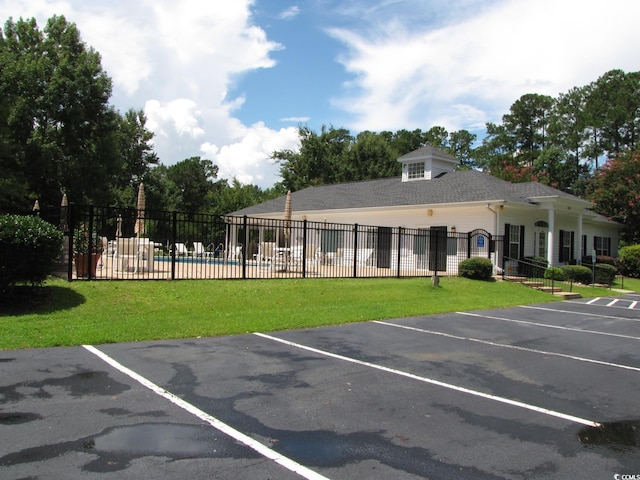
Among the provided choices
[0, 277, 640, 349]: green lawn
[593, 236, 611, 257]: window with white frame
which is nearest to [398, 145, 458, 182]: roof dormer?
[593, 236, 611, 257]: window with white frame

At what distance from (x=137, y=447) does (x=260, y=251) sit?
13.6 m

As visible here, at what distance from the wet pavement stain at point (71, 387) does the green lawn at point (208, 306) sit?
199cm

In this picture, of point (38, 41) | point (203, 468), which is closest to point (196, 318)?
point (203, 468)

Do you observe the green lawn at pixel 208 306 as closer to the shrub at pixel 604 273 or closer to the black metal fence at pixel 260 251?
the black metal fence at pixel 260 251

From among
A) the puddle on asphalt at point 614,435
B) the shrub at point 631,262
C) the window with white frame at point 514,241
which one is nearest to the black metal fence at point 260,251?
the window with white frame at point 514,241

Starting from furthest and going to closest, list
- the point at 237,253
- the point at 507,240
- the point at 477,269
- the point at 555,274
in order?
1. the point at 237,253
2. the point at 507,240
3. the point at 555,274
4. the point at 477,269

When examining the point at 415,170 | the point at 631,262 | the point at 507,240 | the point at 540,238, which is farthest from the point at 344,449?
the point at 631,262

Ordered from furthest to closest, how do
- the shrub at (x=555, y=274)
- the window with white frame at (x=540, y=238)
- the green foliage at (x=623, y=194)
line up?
the green foliage at (x=623, y=194), the window with white frame at (x=540, y=238), the shrub at (x=555, y=274)

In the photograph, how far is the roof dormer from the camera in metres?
26.7

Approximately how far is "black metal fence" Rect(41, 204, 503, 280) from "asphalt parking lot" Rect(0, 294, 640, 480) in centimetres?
587

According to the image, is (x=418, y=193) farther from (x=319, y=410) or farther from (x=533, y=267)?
(x=319, y=410)

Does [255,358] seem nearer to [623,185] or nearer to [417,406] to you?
[417,406]

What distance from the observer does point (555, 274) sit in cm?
2058

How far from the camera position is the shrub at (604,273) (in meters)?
22.2
